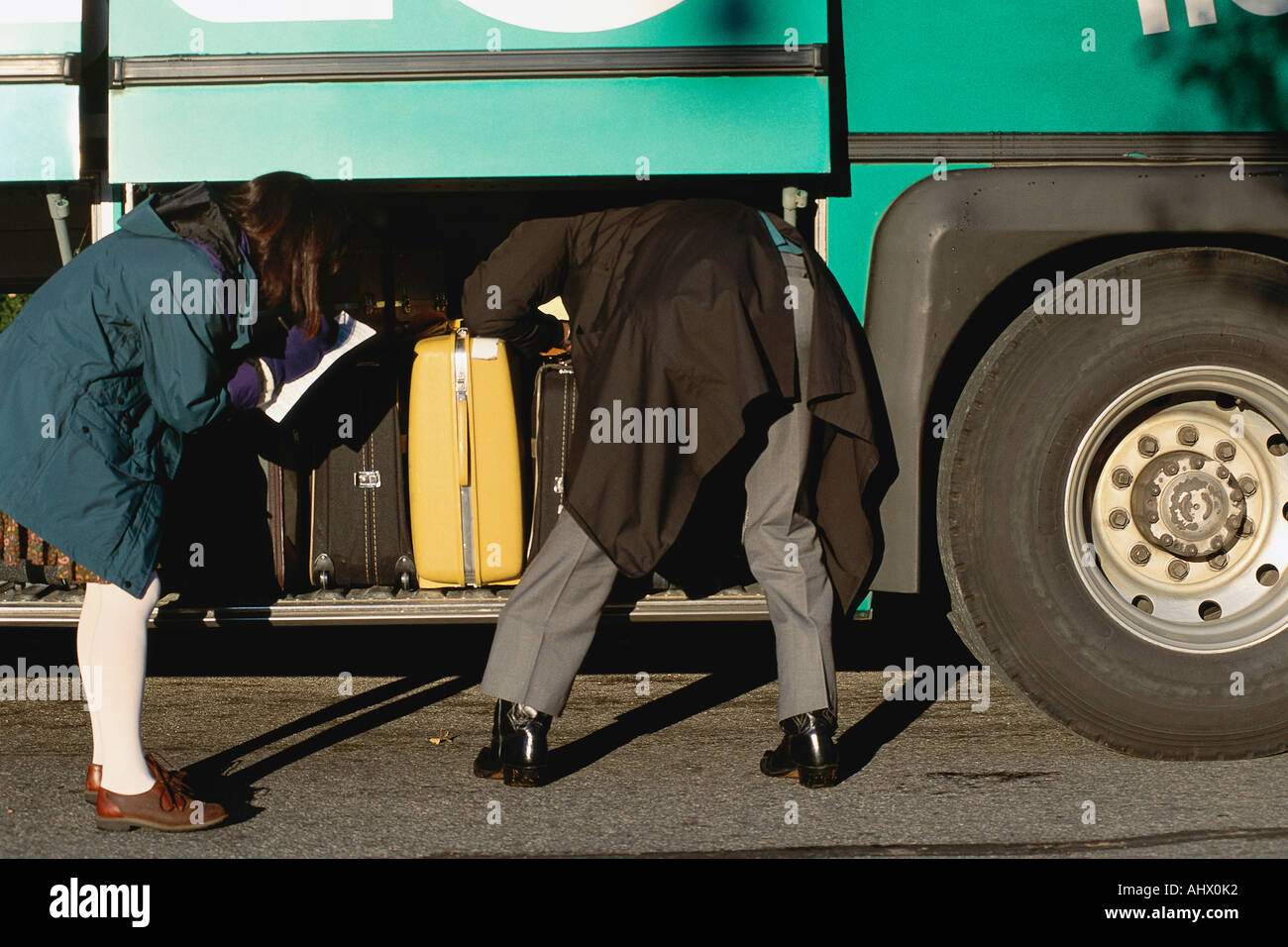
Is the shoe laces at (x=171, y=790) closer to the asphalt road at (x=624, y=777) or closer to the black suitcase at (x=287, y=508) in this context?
the asphalt road at (x=624, y=777)

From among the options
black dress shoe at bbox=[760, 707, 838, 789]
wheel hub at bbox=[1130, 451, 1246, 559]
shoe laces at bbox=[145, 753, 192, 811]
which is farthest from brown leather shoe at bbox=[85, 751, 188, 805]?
wheel hub at bbox=[1130, 451, 1246, 559]

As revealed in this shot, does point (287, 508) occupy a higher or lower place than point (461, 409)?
lower

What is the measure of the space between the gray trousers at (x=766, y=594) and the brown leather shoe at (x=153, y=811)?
708 mm

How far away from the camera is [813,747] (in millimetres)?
3318

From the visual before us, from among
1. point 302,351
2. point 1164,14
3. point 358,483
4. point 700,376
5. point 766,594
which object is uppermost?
point 1164,14

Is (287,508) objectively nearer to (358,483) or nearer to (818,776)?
(358,483)

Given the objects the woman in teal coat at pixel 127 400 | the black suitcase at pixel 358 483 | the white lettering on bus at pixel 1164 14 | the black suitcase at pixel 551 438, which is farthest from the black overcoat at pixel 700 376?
the white lettering on bus at pixel 1164 14

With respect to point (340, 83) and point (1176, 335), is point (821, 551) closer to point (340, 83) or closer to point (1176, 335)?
point (1176, 335)

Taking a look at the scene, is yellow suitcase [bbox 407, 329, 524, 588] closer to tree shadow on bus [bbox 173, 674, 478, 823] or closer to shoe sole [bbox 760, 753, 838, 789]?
tree shadow on bus [bbox 173, 674, 478, 823]

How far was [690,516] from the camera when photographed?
363cm

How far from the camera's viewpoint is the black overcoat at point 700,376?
320cm

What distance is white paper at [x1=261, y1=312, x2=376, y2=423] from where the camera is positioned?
346 centimetres

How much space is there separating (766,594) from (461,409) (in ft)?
3.13

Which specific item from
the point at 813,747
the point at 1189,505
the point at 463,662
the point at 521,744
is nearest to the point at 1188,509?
the point at 1189,505
